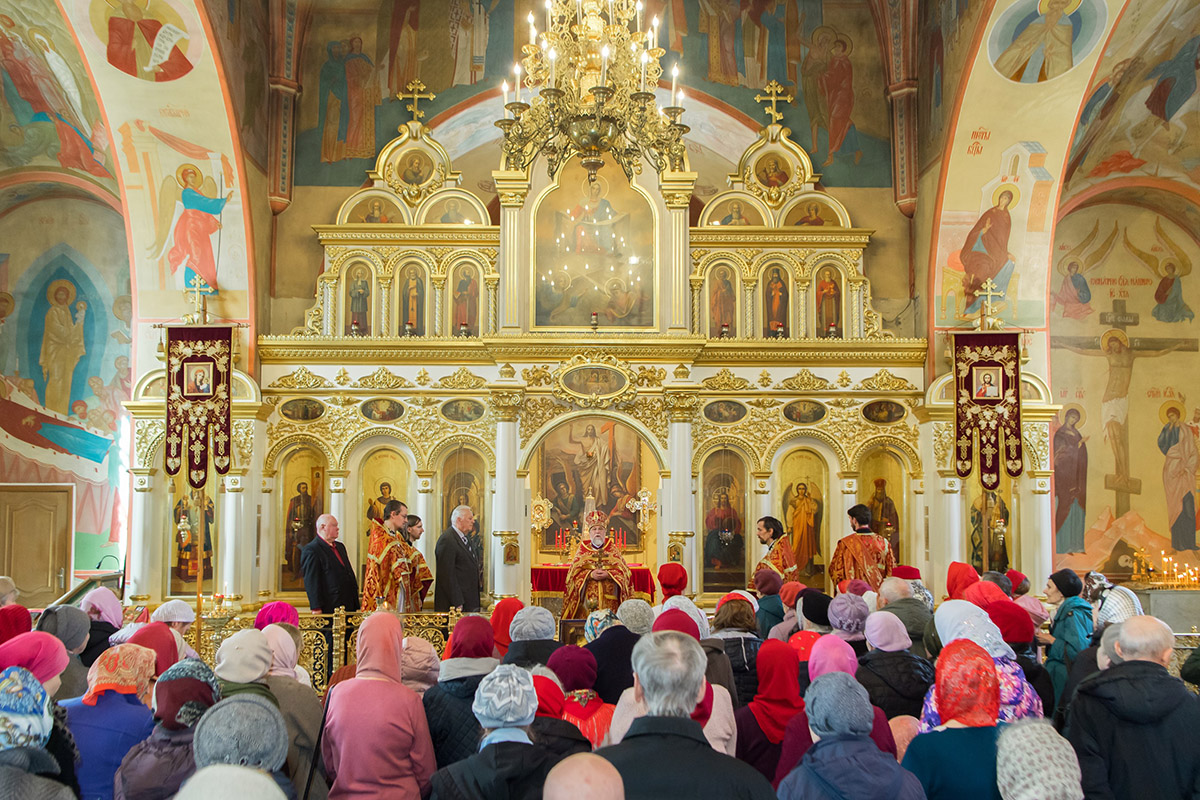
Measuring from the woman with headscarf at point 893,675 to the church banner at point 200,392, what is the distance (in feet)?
35.6

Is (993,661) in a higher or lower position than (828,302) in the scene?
lower

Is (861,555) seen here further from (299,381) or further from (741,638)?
(299,381)

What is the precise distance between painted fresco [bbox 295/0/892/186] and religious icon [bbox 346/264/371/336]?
62.4 inches

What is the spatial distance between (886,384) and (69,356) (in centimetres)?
1274

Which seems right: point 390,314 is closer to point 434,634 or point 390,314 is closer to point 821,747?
point 434,634

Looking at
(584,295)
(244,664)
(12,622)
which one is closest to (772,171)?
(584,295)

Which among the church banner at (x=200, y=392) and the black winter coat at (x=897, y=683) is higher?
the church banner at (x=200, y=392)

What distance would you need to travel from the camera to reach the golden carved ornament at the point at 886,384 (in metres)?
15.2

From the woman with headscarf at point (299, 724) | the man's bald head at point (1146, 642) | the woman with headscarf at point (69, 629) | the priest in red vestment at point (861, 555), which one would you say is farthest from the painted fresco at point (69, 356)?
the man's bald head at point (1146, 642)

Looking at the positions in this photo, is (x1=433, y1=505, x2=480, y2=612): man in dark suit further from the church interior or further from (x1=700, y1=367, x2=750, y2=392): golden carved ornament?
(x1=700, y1=367, x2=750, y2=392): golden carved ornament

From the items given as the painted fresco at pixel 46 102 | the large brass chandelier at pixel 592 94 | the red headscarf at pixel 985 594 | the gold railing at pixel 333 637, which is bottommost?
the gold railing at pixel 333 637

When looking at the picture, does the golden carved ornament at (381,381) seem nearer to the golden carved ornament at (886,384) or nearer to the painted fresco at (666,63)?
the painted fresco at (666,63)

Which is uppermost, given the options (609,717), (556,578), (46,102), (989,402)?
(46,102)

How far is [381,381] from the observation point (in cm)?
1517
